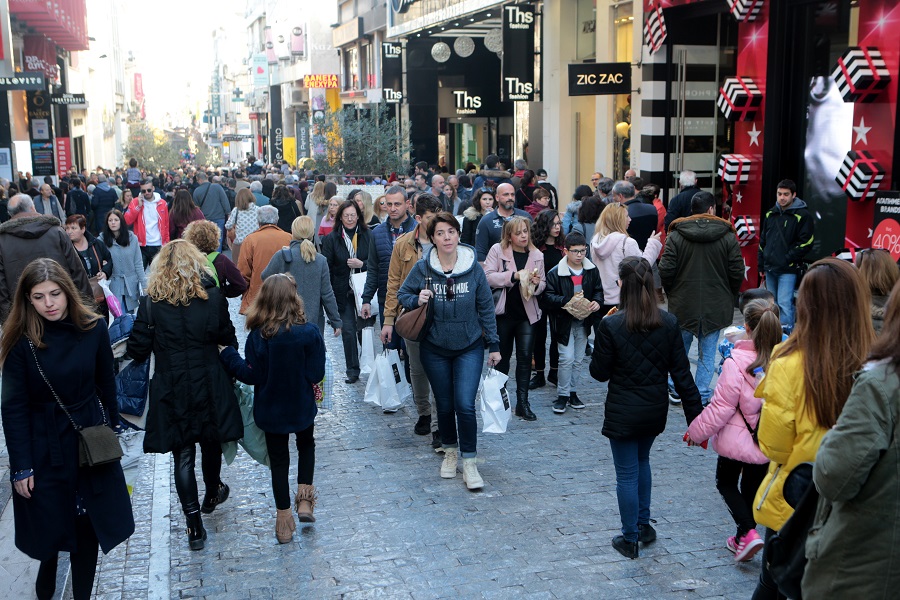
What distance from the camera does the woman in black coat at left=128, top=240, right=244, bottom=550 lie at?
5887mm

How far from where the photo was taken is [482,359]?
24.0 feet

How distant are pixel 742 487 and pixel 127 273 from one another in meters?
8.69

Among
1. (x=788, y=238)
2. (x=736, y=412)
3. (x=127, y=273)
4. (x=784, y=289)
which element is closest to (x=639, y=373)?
(x=736, y=412)

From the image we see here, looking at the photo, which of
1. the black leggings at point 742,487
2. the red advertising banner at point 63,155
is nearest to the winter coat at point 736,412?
the black leggings at point 742,487

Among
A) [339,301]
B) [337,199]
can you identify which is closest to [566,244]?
[339,301]

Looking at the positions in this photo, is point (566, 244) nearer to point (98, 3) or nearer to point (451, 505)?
point (451, 505)

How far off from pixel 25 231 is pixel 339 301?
306 centimetres

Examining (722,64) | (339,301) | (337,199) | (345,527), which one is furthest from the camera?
(722,64)

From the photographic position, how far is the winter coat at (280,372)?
6059 mm

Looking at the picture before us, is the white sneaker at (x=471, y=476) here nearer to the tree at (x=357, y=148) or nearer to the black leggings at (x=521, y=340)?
the black leggings at (x=521, y=340)

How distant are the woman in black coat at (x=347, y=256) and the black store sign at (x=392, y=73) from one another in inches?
1033

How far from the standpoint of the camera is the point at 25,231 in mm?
8922

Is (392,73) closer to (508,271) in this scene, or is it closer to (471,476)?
(508,271)

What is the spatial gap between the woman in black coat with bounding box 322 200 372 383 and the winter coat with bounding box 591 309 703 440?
484 cm
